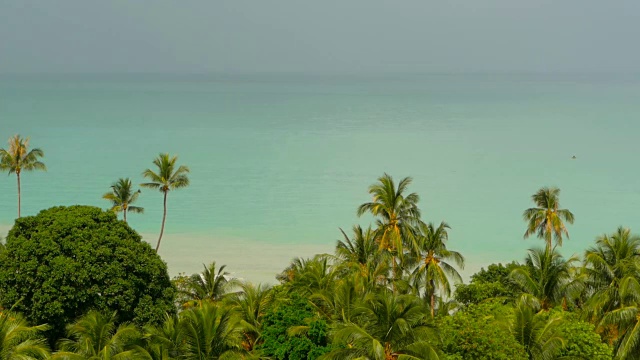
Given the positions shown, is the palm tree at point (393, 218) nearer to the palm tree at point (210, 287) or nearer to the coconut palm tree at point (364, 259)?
the coconut palm tree at point (364, 259)

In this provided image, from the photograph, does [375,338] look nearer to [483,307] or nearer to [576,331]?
[483,307]

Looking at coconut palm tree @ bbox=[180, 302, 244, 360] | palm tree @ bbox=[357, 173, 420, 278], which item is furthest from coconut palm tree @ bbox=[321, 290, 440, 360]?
palm tree @ bbox=[357, 173, 420, 278]

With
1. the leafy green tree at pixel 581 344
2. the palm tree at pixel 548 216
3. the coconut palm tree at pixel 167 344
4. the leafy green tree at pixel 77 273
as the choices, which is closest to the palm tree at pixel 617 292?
the leafy green tree at pixel 581 344

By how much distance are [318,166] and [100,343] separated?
5619 cm

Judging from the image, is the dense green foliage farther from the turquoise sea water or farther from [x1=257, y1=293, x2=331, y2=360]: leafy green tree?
the turquoise sea water

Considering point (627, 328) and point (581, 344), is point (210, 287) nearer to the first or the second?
point (581, 344)

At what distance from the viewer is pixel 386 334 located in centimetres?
1702

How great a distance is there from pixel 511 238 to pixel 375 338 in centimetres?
3511

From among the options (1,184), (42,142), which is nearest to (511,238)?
(1,184)

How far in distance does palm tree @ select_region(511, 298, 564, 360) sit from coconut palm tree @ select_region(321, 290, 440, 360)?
2041 mm

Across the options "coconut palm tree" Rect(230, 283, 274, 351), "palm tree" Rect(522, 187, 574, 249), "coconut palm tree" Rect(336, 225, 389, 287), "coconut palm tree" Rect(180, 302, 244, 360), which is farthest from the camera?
"palm tree" Rect(522, 187, 574, 249)

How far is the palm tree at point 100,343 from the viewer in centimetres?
1641

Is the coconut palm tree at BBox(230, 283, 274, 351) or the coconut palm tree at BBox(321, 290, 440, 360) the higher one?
the coconut palm tree at BBox(230, 283, 274, 351)

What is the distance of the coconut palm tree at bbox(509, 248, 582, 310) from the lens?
21188 millimetres
